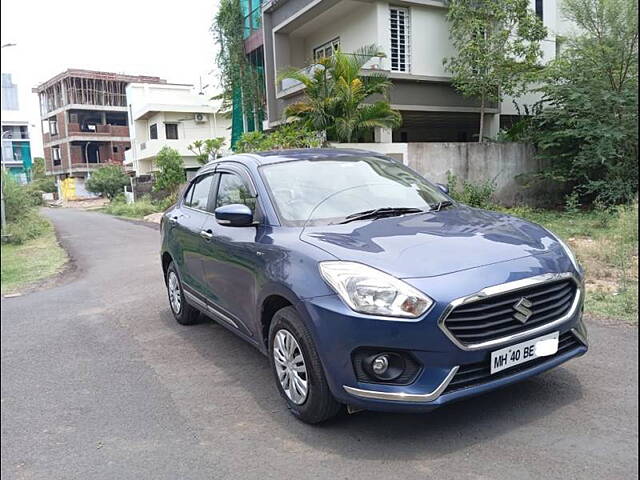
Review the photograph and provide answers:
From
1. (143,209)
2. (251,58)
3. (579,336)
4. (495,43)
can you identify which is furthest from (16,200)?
(579,336)

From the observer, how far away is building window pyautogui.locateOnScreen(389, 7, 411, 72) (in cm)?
1614

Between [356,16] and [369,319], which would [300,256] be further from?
[356,16]

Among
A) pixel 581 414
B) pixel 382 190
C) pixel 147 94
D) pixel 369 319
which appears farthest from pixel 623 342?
pixel 147 94

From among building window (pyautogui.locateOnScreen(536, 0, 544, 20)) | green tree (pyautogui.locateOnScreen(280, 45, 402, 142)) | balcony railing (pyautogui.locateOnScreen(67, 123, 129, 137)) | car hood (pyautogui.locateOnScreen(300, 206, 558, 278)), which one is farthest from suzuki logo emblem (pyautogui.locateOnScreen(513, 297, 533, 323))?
balcony railing (pyautogui.locateOnScreen(67, 123, 129, 137))

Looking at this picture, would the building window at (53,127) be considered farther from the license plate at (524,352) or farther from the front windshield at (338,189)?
the license plate at (524,352)

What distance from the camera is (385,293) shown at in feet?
9.21

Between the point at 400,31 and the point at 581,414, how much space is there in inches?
590

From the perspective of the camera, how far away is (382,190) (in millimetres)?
4156

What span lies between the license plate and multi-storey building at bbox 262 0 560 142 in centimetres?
1198

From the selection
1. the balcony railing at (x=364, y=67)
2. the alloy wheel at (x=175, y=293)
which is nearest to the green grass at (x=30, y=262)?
the alloy wheel at (x=175, y=293)

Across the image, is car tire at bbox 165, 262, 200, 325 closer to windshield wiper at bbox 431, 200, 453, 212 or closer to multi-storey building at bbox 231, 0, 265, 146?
windshield wiper at bbox 431, 200, 453, 212

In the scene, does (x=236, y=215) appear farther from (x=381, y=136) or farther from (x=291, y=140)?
(x=381, y=136)

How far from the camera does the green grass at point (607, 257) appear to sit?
5117 millimetres

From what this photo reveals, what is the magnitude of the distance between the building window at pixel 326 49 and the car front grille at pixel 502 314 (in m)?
16.3
